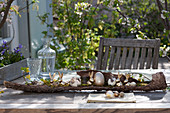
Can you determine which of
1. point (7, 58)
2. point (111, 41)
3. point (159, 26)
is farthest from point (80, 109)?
point (159, 26)

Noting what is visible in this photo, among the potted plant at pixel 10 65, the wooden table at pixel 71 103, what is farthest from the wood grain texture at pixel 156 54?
the potted plant at pixel 10 65

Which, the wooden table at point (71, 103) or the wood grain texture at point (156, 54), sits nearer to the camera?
the wooden table at point (71, 103)

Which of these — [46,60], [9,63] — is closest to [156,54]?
[46,60]

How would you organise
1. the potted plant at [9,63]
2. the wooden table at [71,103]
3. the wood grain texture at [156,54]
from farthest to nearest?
the wood grain texture at [156,54] < the potted plant at [9,63] < the wooden table at [71,103]

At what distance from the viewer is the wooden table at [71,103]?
1.20 meters

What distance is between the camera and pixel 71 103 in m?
1.26

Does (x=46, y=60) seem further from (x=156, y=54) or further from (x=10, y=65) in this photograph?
(x=156, y=54)

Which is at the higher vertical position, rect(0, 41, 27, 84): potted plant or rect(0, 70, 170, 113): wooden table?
rect(0, 41, 27, 84): potted plant

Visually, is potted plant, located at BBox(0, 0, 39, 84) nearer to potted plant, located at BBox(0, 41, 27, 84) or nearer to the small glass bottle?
potted plant, located at BBox(0, 41, 27, 84)

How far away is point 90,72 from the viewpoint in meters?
1.59

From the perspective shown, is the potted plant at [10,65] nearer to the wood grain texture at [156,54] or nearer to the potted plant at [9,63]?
the potted plant at [9,63]

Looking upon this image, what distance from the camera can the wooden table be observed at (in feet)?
3.93

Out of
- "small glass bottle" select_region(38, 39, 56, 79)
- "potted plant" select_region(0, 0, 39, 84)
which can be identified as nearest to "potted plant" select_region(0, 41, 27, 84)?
"potted plant" select_region(0, 0, 39, 84)

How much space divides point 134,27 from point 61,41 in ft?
3.81
